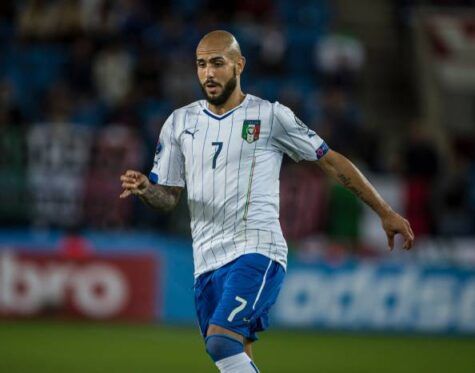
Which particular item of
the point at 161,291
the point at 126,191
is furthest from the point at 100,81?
the point at 126,191

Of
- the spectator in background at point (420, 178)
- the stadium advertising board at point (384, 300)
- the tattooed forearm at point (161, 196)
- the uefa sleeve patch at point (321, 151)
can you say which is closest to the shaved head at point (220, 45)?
the uefa sleeve patch at point (321, 151)

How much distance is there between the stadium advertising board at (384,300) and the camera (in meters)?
13.4

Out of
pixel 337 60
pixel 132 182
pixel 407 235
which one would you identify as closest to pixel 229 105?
pixel 132 182

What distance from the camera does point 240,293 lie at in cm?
606

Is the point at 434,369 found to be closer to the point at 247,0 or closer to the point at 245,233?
the point at 245,233

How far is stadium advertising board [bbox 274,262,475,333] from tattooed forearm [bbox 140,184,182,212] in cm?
696

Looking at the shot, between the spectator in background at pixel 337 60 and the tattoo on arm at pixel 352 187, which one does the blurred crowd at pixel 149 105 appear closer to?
the spectator in background at pixel 337 60

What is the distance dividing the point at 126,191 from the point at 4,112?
9210mm

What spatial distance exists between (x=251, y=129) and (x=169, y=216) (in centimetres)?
804

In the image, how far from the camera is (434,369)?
10141 mm

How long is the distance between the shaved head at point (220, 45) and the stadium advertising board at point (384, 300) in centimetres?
730

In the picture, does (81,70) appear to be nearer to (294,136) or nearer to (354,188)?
(294,136)

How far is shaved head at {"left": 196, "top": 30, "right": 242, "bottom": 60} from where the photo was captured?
6.25m

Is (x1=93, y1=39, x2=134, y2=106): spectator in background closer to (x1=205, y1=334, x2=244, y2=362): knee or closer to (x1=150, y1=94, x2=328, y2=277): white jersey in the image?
(x1=150, y1=94, x2=328, y2=277): white jersey
